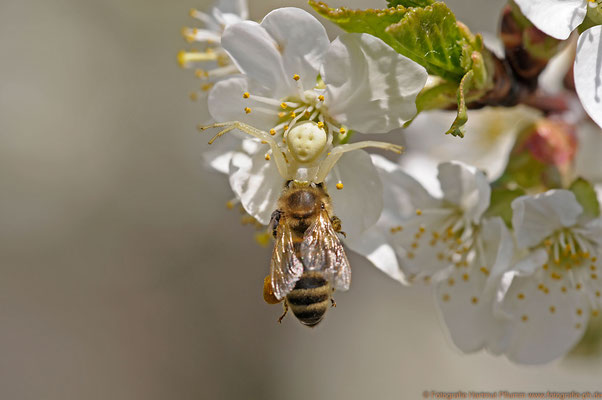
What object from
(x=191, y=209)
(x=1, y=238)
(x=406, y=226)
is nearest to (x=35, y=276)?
(x=1, y=238)

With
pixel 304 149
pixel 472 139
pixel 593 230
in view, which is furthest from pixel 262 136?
pixel 472 139

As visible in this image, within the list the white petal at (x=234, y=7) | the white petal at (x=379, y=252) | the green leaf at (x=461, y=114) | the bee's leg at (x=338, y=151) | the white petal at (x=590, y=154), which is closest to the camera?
the green leaf at (x=461, y=114)

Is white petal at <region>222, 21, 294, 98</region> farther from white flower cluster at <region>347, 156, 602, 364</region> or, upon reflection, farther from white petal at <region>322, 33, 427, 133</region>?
white flower cluster at <region>347, 156, 602, 364</region>

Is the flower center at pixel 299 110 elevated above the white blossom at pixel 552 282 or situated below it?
above

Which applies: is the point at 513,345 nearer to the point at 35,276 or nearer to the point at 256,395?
the point at 256,395

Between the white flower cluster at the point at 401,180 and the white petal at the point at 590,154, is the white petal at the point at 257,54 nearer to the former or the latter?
the white flower cluster at the point at 401,180

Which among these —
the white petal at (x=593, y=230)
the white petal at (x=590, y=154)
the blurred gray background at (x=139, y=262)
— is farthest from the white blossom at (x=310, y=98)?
the blurred gray background at (x=139, y=262)

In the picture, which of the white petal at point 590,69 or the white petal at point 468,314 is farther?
the white petal at point 468,314
